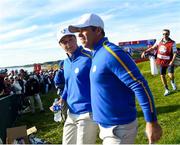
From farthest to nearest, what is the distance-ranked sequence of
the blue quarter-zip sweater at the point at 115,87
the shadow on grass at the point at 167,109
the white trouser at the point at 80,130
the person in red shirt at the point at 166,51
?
the person in red shirt at the point at 166,51 → the shadow on grass at the point at 167,109 → the white trouser at the point at 80,130 → the blue quarter-zip sweater at the point at 115,87

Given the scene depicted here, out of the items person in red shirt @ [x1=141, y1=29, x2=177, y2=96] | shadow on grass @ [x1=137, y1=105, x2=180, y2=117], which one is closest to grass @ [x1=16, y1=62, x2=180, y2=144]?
shadow on grass @ [x1=137, y1=105, x2=180, y2=117]

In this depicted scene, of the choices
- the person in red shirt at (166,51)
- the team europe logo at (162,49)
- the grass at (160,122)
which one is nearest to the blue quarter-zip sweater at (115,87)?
the grass at (160,122)

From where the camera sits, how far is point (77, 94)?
5633 mm

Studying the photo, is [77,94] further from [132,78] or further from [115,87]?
[132,78]

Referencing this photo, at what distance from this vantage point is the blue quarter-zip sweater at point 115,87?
3949 millimetres

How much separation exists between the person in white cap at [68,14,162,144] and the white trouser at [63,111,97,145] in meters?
1.04

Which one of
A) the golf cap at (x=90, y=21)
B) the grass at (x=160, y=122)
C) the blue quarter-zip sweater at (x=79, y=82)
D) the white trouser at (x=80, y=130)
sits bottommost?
the grass at (x=160, y=122)

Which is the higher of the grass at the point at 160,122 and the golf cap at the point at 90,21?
the golf cap at the point at 90,21

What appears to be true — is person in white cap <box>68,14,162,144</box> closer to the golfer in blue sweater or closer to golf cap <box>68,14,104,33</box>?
golf cap <box>68,14,104,33</box>

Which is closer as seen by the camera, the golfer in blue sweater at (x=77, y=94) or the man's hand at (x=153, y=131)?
the man's hand at (x=153, y=131)

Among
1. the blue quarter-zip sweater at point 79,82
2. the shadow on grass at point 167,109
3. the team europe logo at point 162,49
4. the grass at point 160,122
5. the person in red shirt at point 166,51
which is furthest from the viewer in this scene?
the team europe logo at point 162,49

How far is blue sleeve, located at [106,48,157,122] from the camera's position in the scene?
3895mm

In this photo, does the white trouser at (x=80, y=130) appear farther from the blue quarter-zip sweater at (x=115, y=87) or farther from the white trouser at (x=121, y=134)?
the white trouser at (x=121, y=134)

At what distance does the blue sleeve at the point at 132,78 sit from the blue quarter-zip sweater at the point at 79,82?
154 centimetres
